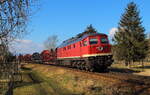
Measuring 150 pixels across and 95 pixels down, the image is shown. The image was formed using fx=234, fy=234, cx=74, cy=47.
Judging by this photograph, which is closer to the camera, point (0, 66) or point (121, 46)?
point (0, 66)

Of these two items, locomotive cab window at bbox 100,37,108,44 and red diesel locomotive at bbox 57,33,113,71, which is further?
locomotive cab window at bbox 100,37,108,44

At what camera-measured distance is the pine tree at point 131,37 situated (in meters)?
40.3

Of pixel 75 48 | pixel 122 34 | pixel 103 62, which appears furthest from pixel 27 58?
pixel 103 62

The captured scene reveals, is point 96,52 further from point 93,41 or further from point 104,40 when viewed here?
point 104,40

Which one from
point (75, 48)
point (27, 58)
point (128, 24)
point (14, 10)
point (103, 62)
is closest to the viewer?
point (14, 10)

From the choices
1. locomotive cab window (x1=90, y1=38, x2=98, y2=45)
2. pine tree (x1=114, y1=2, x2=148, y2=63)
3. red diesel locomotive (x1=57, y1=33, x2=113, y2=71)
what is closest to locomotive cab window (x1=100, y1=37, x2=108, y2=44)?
red diesel locomotive (x1=57, y1=33, x2=113, y2=71)

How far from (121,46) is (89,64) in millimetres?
19929

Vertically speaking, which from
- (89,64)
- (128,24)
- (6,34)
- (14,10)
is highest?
(128,24)

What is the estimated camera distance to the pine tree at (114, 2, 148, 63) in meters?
40.3

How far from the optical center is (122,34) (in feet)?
144

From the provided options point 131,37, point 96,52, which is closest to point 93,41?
point 96,52

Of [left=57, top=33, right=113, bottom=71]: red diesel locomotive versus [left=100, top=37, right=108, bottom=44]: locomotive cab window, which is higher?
[left=100, top=37, right=108, bottom=44]: locomotive cab window

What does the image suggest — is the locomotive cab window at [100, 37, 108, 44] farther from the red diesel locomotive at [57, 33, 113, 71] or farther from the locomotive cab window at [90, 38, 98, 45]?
the locomotive cab window at [90, 38, 98, 45]

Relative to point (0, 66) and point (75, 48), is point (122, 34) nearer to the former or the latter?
point (75, 48)
